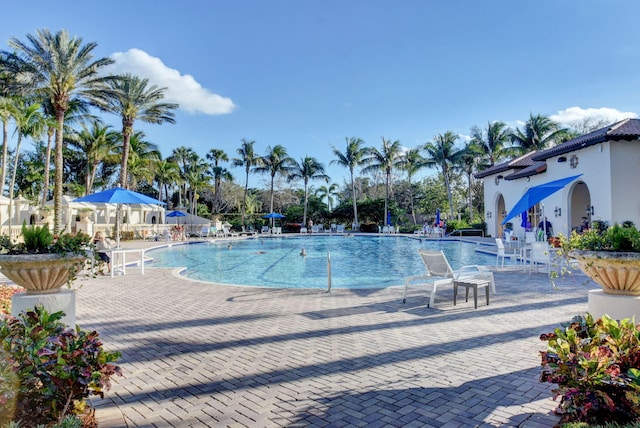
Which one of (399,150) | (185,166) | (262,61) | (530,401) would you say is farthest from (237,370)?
(185,166)

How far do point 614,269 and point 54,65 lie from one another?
21748 millimetres

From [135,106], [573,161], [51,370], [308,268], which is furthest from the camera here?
[135,106]

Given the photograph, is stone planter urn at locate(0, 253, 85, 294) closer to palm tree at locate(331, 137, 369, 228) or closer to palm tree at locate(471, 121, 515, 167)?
palm tree at locate(471, 121, 515, 167)

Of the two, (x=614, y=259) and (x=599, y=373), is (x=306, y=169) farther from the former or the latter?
(x=599, y=373)

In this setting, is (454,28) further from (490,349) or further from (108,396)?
(108,396)

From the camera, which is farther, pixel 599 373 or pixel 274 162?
pixel 274 162

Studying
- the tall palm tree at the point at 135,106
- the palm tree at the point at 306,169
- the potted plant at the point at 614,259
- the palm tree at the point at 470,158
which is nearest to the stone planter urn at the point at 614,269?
the potted plant at the point at 614,259

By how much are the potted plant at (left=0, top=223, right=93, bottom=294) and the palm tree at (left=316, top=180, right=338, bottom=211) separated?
40.6 metres

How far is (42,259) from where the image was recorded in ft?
12.5

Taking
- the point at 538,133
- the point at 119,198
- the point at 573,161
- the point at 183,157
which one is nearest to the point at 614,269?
the point at 119,198

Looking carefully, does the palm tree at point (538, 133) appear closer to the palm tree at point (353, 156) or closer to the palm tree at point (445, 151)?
the palm tree at point (445, 151)

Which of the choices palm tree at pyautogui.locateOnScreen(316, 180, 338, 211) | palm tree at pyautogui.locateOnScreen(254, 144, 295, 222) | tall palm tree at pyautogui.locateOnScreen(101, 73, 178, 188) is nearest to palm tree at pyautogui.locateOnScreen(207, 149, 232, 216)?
palm tree at pyautogui.locateOnScreen(254, 144, 295, 222)

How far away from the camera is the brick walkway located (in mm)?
2961

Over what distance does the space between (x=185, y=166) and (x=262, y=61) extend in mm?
23421
